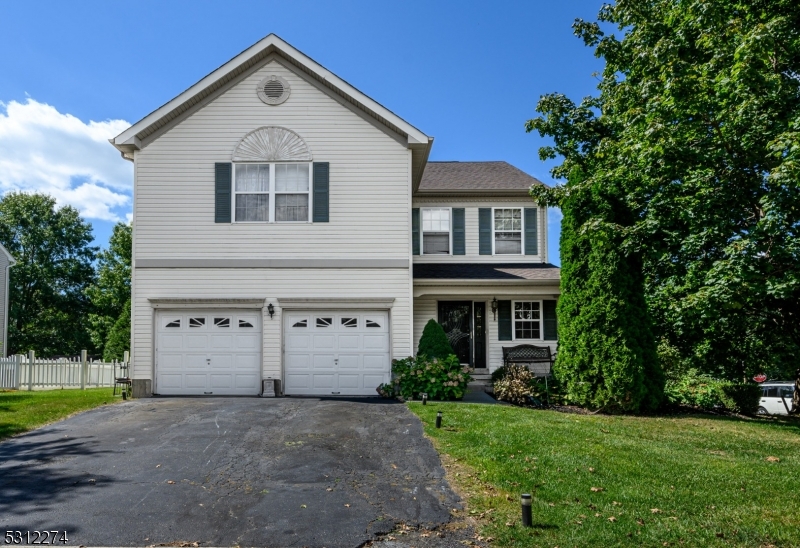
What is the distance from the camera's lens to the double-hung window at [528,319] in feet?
56.5

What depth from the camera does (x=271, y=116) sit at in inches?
575

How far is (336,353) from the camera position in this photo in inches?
564

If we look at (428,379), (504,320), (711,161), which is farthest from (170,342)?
(711,161)

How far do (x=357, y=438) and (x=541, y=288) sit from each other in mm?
8547

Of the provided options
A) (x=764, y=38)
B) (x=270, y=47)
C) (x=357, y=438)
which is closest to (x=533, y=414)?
(x=357, y=438)

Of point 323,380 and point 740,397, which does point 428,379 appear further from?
point 740,397

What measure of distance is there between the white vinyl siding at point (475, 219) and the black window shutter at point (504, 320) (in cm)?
145

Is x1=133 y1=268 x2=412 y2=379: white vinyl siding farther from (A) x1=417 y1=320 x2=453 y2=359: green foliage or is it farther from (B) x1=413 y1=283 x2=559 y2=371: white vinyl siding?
(B) x1=413 y1=283 x2=559 y2=371: white vinyl siding

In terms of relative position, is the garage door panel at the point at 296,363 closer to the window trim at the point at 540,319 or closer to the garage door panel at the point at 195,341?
the garage door panel at the point at 195,341

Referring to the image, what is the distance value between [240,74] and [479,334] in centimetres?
965

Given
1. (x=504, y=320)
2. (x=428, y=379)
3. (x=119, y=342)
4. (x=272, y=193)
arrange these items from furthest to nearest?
1. (x=119, y=342)
2. (x=504, y=320)
3. (x=272, y=193)
4. (x=428, y=379)

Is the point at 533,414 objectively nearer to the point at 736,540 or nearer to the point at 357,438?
the point at 357,438

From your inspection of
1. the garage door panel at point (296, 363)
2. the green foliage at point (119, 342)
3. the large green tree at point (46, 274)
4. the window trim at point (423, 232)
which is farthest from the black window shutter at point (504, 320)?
the large green tree at point (46, 274)

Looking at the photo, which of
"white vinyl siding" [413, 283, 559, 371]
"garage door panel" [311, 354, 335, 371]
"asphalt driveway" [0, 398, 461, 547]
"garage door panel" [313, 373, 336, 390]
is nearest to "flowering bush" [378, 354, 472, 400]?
"garage door panel" [313, 373, 336, 390]
